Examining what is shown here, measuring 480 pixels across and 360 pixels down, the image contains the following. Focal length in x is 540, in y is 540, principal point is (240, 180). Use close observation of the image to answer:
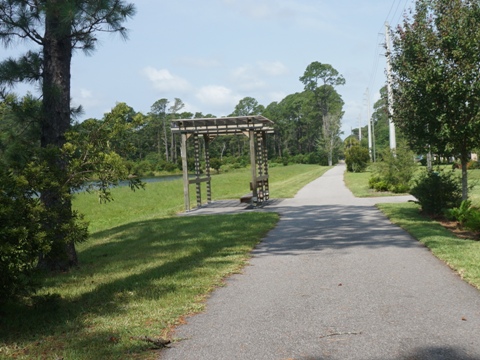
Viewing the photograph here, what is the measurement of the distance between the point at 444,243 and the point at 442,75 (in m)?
4.59

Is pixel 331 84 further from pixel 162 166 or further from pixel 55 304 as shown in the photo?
pixel 55 304

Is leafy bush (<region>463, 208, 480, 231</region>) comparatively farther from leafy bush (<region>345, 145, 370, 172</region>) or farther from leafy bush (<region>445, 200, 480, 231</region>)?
leafy bush (<region>345, 145, 370, 172</region>)

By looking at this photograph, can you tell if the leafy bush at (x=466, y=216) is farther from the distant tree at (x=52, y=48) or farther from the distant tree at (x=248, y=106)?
the distant tree at (x=248, y=106)

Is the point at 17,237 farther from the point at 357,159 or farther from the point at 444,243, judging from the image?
the point at 357,159

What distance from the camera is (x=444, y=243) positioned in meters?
9.78

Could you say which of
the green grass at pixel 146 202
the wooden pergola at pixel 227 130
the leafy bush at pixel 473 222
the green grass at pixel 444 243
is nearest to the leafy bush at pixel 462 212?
the green grass at pixel 444 243

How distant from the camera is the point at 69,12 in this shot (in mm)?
8445

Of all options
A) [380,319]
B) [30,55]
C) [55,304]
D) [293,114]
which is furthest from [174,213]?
[293,114]

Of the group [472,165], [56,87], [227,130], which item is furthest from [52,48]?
[472,165]

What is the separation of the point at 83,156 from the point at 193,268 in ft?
8.22

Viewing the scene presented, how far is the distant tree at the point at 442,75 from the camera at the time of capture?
12383 millimetres

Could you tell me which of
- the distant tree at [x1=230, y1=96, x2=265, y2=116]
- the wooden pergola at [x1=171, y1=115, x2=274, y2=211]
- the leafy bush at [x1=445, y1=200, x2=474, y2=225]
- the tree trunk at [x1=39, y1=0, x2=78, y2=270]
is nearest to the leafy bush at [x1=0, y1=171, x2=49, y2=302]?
the tree trunk at [x1=39, y1=0, x2=78, y2=270]

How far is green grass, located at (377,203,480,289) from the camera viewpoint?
7.45 meters

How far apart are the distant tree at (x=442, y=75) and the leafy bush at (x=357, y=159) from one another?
37.5 meters
